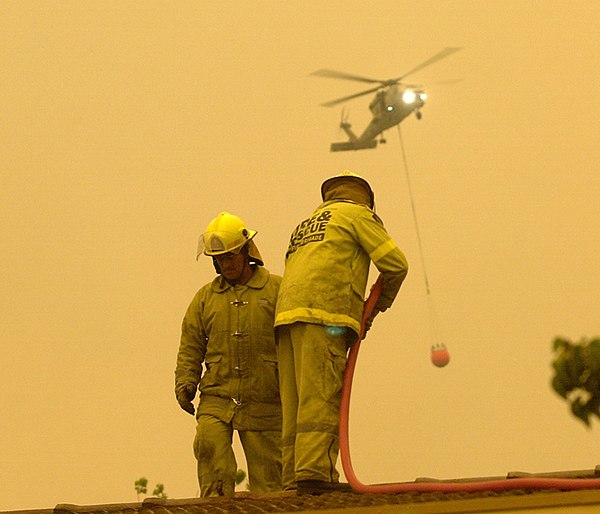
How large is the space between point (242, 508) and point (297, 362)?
0.74 meters

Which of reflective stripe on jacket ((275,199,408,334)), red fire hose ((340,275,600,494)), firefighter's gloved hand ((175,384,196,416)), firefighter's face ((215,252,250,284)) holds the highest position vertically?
firefighter's face ((215,252,250,284))

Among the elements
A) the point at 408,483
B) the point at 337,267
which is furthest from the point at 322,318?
the point at 408,483

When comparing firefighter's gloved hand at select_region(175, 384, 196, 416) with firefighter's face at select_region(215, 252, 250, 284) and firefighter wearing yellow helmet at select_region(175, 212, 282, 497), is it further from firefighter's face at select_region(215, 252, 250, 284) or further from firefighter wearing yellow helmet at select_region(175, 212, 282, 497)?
firefighter's face at select_region(215, 252, 250, 284)

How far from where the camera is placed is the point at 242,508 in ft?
9.16

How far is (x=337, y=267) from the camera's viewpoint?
3.41 meters

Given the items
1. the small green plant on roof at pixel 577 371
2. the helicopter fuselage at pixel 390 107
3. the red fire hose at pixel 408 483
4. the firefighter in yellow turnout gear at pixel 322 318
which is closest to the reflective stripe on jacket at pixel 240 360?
the firefighter in yellow turnout gear at pixel 322 318

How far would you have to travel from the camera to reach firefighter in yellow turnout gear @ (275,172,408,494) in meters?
3.25

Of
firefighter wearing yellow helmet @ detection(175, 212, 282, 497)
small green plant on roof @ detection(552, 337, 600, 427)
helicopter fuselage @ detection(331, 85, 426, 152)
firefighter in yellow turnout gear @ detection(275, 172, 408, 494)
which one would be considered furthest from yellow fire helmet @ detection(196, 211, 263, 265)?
helicopter fuselage @ detection(331, 85, 426, 152)

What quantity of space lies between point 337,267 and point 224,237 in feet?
2.47

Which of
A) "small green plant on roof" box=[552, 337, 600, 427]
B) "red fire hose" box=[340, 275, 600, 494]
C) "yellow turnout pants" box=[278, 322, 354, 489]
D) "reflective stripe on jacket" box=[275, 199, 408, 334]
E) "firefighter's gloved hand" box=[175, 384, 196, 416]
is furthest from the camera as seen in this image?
"firefighter's gloved hand" box=[175, 384, 196, 416]

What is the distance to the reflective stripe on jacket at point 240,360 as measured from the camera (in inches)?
157

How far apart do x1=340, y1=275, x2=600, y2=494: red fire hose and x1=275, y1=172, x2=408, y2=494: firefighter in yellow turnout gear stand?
32mm

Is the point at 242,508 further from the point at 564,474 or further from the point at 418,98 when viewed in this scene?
the point at 418,98

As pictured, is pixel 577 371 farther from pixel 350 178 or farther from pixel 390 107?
pixel 390 107
